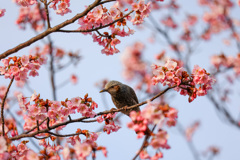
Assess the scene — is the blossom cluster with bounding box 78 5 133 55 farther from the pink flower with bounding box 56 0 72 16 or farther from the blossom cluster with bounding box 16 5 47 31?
the blossom cluster with bounding box 16 5 47 31

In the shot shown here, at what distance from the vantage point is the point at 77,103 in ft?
10.6

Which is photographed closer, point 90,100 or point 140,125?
point 140,125

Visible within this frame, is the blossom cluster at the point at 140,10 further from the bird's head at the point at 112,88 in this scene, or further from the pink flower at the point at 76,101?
the bird's head at the point at 112,88

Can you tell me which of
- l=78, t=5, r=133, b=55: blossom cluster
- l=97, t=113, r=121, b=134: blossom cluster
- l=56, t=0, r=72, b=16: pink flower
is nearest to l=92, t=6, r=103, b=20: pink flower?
l=78, t=5, r=133, b=55: blossom cluster

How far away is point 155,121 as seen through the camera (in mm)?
2242

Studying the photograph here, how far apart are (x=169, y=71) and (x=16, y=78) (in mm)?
2131

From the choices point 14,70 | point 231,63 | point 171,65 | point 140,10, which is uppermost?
point 231,63

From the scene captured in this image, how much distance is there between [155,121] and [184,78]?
115cm

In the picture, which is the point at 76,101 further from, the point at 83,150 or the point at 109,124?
the point at 83,150

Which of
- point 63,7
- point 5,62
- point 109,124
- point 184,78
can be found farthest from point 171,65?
point 5,62

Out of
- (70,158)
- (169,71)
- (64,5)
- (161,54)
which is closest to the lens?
(70,158)

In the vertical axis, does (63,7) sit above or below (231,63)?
below

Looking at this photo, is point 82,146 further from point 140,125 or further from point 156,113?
point 156,113

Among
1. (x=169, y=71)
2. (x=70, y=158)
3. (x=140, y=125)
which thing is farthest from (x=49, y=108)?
(x=169, y=71)
